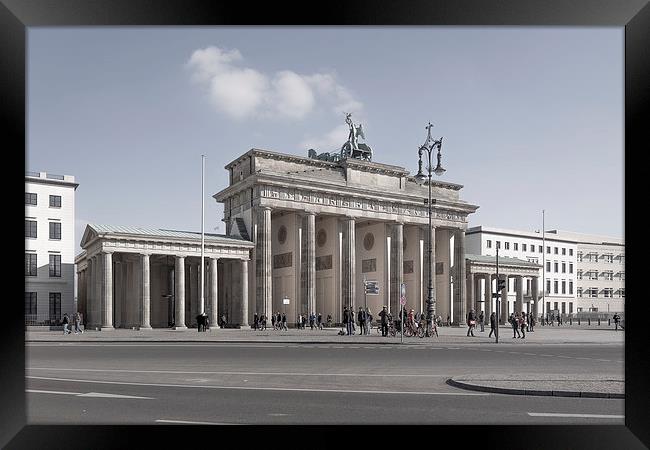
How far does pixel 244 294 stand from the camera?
61.6 meters

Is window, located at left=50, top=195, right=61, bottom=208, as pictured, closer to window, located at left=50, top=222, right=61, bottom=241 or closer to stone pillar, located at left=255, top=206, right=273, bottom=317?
window, located at left=50, top=222, right=61, bottom=241

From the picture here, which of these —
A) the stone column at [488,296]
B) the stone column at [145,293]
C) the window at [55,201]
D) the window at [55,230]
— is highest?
the window at [55,201]

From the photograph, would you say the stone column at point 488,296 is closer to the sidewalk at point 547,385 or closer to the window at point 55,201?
the window at point 55,201

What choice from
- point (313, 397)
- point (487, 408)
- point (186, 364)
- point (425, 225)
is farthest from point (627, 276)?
point (425, 225)

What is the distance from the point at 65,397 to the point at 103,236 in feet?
146

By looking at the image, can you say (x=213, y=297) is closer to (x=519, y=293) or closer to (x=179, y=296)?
(x=179, y=296)

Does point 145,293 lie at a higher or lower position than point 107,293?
lower

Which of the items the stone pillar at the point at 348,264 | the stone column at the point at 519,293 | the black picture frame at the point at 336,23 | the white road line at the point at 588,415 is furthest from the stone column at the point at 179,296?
the black picture frame at the point at 336,23

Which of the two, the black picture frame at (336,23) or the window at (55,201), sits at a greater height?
the window at (55,201)

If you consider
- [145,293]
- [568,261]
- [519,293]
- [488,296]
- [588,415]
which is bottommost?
[488,296]

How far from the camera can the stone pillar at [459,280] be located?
77.2 meters

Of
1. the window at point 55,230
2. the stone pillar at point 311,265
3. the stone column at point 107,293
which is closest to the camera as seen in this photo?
the stone column at point 107,293

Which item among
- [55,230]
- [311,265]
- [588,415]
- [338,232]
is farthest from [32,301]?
[588,415]

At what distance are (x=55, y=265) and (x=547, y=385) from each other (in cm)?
6276
